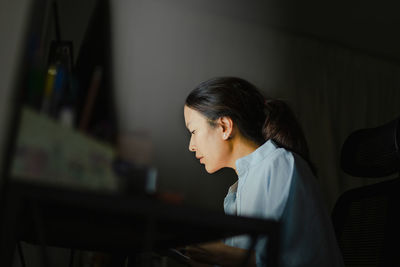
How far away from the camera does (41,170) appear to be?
560mm

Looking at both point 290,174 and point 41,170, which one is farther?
point 290,174

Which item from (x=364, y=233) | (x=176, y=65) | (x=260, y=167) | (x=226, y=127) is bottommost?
(x=364, y=233)

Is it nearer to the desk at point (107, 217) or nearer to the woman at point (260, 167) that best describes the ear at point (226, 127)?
the woman at point (260, 167)

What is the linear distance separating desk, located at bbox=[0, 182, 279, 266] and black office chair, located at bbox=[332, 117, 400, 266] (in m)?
0.57

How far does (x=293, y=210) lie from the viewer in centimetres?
105

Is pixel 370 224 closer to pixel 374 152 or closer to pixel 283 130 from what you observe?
pixel 374 152

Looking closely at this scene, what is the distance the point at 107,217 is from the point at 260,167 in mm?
634

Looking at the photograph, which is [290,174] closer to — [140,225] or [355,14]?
[140,225]

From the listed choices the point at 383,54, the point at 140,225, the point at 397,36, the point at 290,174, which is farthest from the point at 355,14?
the point at 140,225

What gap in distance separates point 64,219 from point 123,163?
5.1 inches

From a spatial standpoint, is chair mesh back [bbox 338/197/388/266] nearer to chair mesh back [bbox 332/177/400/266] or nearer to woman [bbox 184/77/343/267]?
chair mesh back [bbox 332/177/400/266]

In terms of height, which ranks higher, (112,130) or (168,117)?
(168,117)

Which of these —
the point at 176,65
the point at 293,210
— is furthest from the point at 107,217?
the point at 176,65

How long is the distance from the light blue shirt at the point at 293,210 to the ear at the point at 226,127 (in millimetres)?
230
